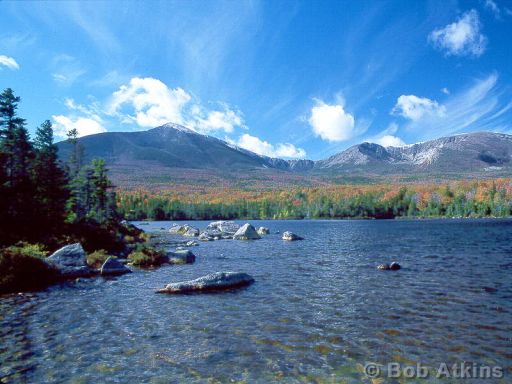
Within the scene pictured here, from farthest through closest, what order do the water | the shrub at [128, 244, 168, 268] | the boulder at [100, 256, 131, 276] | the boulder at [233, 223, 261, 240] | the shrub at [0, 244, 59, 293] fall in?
the boulder at [233, 223, 261, 240]
the shrub at [128, 244, 168, 268]
the boulder at [100, 256, 131, 276]
the shrub at [0, 244, 59, 293]
the water

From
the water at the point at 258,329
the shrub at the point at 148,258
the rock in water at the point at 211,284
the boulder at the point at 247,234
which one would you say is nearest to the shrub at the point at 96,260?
the shrub at the point at 148,258

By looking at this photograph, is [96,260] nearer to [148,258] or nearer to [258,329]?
[148,258]

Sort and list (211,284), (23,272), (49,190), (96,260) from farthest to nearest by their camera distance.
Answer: (49,190)
(96,260)
(23,272)
(211,284)

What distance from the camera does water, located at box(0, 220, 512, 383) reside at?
35.1 ft

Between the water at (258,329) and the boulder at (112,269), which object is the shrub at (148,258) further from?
the water at (258,329)

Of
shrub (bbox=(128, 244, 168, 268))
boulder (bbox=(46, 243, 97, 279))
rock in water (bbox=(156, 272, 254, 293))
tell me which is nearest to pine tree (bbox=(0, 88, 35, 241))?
boulder (bbox=(46, 243, 97, 279))

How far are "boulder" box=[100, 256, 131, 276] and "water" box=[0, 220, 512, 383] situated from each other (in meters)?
2.58

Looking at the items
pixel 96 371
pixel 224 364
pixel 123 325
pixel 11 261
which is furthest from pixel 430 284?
pixel 11 261

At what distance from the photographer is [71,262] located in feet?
89.8

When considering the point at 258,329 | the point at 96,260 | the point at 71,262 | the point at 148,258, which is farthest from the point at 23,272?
the point at 258,329

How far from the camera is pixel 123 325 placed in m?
15.0

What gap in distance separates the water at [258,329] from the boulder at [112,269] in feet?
8.47

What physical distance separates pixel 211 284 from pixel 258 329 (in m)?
8.29

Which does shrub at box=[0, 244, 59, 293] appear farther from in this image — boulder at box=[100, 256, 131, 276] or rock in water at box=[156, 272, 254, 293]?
rock in water at box=[156, 272, 254, 293]
